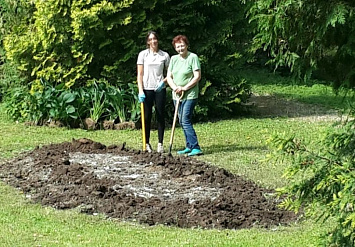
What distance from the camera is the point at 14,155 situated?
37.7 feet

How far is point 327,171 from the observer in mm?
4840

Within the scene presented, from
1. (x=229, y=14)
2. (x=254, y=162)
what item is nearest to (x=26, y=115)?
(x=229, y=14)

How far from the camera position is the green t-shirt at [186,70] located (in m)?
11.4

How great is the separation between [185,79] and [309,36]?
6.42 metres

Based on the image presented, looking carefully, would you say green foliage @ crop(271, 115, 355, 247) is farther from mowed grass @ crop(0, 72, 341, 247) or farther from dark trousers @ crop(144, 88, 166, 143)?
dark trousers @ crop(144, 88, 166, 143)

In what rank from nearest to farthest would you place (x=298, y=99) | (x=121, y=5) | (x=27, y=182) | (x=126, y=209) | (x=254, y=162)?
(x=126, y=209), (x=27, y=182), (x=254, y=162), (x=121, y=5), (x=298, y=99)

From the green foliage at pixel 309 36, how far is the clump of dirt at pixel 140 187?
2.84 m

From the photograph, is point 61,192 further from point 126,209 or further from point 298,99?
point 298,99

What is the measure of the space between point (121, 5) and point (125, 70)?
139 cm

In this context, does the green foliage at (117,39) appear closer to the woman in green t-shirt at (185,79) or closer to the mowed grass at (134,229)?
the woman in green t-shirt at (185,79)

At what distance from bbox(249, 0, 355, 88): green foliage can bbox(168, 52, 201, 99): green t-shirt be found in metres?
6.17

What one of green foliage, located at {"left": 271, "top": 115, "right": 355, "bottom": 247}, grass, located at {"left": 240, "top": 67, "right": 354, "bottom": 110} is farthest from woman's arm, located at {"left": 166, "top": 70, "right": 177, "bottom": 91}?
green foliage, located at {"left": 271, "top": 115, "right": 355, "bottom": 247}

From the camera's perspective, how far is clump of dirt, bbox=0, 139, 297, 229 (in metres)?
7.77

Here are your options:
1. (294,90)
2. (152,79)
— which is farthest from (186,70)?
(294,90)
